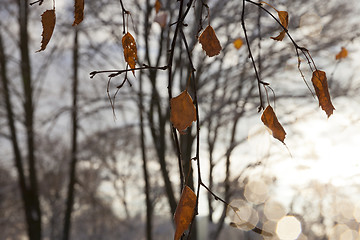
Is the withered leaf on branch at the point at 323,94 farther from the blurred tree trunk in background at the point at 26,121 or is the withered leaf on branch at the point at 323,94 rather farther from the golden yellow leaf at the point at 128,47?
the blurred tree trunk in background at the point at 26,121

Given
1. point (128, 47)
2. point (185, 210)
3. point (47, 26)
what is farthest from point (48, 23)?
point (185, 210)

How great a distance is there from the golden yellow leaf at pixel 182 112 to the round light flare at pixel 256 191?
3506mm

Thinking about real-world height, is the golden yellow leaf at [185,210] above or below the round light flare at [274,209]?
below

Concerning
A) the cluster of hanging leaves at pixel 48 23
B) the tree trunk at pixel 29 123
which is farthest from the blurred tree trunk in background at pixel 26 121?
the cluster of hanging leaves at pixel 48 23

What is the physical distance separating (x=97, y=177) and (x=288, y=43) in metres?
19.1

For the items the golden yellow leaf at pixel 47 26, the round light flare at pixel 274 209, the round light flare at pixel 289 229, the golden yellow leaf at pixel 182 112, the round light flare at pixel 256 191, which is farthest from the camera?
the round light flare at pixel 274 209

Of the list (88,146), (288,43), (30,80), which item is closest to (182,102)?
(288,43)

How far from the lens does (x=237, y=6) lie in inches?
188

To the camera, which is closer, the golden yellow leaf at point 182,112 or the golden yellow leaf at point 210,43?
the golden yellow leaf at point 182,112

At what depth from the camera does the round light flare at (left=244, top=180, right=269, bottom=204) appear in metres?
4.45

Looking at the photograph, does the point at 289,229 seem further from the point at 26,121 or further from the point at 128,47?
the point at 26,121

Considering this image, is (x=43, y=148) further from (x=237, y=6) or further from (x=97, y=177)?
(x=237, y=6)

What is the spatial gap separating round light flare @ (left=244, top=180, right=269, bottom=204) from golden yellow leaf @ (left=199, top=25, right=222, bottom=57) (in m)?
3.40

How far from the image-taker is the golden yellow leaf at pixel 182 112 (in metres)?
0.89
